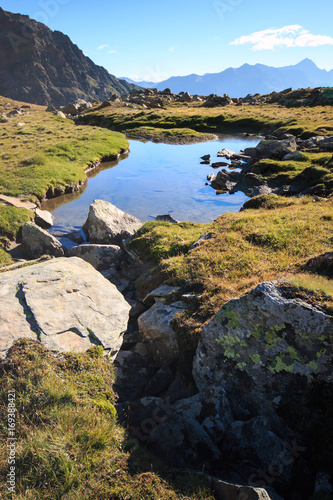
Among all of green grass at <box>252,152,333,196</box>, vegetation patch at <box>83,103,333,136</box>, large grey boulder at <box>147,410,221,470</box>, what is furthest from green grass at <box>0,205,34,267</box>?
vegetation patch at <box>83,103,333,136</box>

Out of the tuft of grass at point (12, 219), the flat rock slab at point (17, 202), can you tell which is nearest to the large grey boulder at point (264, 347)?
the tuft of grass at point (12, 219)

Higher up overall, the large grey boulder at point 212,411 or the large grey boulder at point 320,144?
the large grey boulder at point 320,144

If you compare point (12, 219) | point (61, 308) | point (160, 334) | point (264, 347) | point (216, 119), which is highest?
point (216, 119)

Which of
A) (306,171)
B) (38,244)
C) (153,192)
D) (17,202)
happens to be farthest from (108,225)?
(306,171)

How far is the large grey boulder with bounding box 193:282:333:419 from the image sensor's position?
752cm

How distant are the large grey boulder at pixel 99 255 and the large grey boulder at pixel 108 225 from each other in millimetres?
3103

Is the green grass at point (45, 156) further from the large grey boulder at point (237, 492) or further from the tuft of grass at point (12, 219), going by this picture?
the large grey boulder at point (237, 492)

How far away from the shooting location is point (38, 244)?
21797 mm

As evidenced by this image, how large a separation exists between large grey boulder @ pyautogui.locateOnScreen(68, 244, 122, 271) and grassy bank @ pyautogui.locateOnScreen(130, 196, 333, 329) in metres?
1.43

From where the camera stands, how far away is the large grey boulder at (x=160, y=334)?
11.0 metres

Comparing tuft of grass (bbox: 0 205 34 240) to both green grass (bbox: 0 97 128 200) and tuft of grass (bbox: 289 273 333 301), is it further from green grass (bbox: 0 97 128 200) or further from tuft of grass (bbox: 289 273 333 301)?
tuft of grass (bbox: 289 273 333 301)

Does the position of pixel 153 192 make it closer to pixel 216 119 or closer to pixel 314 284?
pixel 314 284

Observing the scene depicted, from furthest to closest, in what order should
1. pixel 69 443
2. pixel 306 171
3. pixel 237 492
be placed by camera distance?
pixel 306 171, pixel 69 443, pixel 237 492

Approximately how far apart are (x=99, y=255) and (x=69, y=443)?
47.3ft
